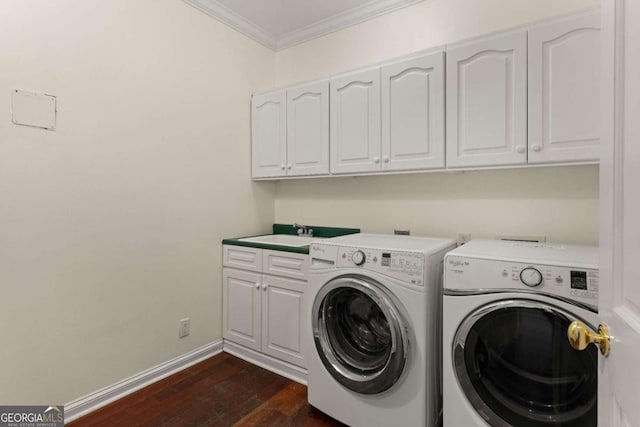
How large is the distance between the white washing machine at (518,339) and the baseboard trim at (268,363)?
3.29 ft

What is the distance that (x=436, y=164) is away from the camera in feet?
6.18

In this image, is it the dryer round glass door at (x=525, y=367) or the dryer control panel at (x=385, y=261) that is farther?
the dryer control panel at (x=385, y=261)

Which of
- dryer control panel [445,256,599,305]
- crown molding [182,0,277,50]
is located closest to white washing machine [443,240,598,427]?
dryer control panel [445,256,599,305]

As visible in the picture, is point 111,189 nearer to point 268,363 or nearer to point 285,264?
point 285,264

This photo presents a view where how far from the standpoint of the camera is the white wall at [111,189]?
155 cm

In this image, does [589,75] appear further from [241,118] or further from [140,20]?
[140,20]

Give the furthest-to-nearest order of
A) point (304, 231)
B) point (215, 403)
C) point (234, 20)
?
point (304, 231) → point (234, 20) → point (215, 403)

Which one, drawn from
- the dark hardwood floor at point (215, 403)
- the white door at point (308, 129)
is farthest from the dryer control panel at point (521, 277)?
the white door at point (308, 129)

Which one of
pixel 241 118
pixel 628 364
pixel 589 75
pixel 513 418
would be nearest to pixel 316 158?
pixel 241 118

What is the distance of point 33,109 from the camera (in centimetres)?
157

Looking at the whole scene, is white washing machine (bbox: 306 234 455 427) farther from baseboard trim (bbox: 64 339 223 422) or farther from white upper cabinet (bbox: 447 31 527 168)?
baseboard trim (bbox: 64 339 223 422)

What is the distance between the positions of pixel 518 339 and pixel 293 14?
2626 mm

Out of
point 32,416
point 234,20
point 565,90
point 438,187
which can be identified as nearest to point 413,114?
point 438,187

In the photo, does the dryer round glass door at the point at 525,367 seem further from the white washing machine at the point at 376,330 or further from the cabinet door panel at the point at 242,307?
the cabinet door panel at the point at 242,307
